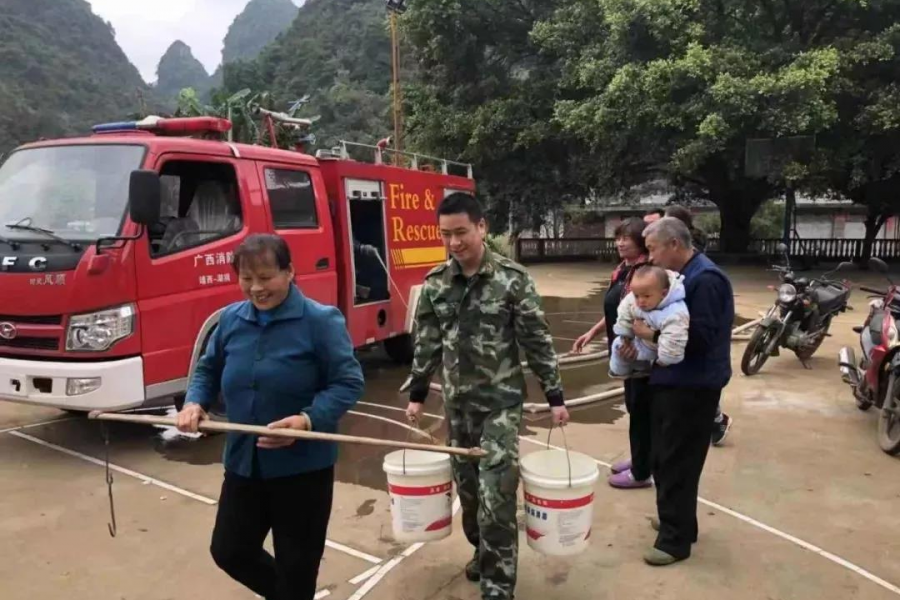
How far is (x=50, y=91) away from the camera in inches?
1790

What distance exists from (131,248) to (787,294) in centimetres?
612

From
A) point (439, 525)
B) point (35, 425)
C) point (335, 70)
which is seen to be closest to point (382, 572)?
point (439, 525)

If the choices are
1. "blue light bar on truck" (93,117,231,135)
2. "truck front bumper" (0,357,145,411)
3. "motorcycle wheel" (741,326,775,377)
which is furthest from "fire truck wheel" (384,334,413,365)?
"truck front bumper" (0,357,145,411)

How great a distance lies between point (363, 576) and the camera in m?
3.50

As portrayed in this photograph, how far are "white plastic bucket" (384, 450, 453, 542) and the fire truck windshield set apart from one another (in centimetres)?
289

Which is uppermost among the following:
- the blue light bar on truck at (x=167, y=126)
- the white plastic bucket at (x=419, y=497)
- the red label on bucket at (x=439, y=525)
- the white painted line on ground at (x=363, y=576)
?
the blue light bar on truck at (x=167, y=126)

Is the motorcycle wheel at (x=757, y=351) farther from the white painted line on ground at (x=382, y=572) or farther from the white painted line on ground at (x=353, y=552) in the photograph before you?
the white painted line on ground at (x=353, y=552)

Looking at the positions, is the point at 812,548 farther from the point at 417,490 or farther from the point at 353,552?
the point at 353,552

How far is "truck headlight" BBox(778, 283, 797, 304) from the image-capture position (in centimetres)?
752

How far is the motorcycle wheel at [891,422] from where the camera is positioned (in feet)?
17.0

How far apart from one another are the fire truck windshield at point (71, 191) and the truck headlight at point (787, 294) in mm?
6062

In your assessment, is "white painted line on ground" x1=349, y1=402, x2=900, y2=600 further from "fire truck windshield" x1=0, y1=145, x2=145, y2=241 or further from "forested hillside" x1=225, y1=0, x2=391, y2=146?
"forested hillside" x1=225, y1=0, x2=391, y2=146

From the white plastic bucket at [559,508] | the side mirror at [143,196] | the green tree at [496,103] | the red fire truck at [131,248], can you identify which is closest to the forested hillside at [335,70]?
the green tree at [496,103]

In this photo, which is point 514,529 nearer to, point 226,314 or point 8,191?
point 226,314
